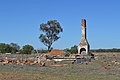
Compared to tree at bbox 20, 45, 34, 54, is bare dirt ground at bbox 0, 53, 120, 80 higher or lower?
lower

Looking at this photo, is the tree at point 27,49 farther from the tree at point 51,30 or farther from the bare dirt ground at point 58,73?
the bare dirt ground at point 58,73

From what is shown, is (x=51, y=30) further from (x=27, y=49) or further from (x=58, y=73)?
(x=58, y=73)

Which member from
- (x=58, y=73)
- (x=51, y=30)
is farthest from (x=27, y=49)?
(x=58, y=73)

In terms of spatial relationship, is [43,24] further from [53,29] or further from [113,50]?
[113,50]

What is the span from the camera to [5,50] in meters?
104

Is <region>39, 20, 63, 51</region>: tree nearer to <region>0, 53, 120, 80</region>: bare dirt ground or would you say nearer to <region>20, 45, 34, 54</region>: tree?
<region>20, 45, 34, 54</region>: tree

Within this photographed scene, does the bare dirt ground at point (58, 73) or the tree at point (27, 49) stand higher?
the tree at point (27, 49)

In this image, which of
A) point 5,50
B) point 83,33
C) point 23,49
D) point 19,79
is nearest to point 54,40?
point 23,49

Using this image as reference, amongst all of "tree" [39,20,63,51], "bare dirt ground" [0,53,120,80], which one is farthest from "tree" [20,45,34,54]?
"bare dirt ground" [0,53,120,80]

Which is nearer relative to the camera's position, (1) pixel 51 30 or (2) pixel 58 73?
(2) pixel 58 73

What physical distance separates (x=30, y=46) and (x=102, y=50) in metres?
25.3

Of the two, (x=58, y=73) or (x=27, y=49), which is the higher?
(x=27, y=49)

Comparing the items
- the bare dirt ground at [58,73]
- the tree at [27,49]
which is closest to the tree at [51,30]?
the tree at [27,49]

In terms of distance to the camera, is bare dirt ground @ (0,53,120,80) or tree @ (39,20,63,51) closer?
bare dirt ground @ (0,53,120,80)
